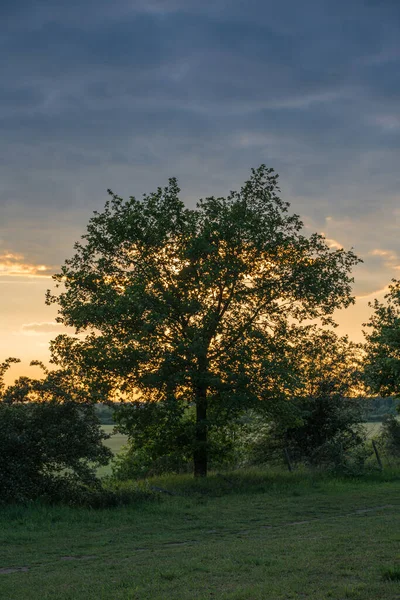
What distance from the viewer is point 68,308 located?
3083cm

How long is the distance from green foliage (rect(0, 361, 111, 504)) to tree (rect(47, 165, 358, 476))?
12.9 feet

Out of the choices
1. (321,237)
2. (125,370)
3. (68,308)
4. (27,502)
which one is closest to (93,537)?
(27,502)

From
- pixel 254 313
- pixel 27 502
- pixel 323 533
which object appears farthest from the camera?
pixel 254 313

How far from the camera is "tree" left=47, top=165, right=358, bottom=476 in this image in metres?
29.2

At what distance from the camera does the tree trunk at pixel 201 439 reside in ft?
99.9

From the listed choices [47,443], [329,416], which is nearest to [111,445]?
[329,416]

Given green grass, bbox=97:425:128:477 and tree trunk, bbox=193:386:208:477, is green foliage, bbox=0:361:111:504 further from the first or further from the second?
Answer: tree trunk, bbox=193:386:208:477

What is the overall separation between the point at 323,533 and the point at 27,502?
1183 centimetres

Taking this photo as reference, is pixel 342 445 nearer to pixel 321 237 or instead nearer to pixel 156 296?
pixel 321 237

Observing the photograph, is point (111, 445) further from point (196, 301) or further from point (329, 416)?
point (196, 301)

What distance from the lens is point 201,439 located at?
31.8 m

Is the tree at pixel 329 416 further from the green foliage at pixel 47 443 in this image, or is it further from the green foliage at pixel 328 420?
the green foliage at pixel 47 443

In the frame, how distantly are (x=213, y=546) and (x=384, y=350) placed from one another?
72.4ft

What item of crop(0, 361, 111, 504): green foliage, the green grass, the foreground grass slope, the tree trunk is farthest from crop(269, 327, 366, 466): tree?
crop(0, 361, 111, 504): green foliage
